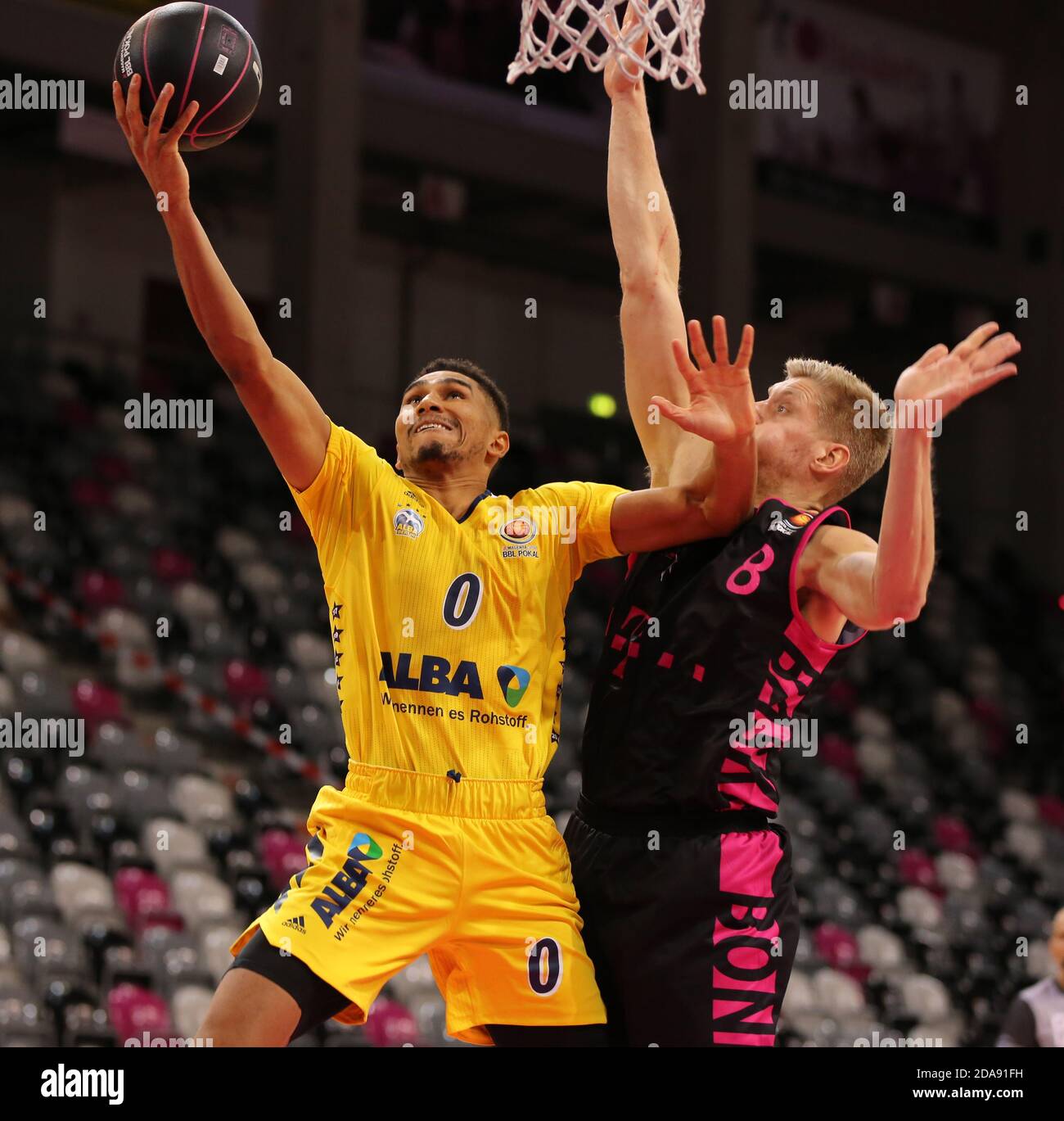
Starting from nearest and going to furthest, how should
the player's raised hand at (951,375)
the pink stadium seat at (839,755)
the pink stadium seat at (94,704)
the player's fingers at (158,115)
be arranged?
1. the player's raised hand at (951,375)
2. the player's fingers at (158,115)
3. the pink stadium seat at (94,704)
4. the pink stadium seat at (839,755)

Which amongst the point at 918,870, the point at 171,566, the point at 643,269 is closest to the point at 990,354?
the point at 643,269

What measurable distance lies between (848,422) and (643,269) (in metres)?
0.74

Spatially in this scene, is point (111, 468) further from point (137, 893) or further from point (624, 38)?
point (624, 38)

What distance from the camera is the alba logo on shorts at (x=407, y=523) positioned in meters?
4.05

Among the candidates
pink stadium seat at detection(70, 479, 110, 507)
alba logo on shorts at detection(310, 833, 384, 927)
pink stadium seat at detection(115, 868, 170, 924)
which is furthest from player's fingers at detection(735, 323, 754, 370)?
pink stadium seat at detection(70, 479, 110, 507)

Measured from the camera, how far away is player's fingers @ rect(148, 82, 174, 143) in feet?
12.3

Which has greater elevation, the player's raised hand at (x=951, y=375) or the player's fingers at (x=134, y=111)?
the player's fingers at (x=134, y=111)

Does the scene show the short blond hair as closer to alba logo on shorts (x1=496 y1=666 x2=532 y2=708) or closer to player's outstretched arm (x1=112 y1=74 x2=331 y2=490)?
alba logo on shorts (x1=496 y1=666 x2=532 y2=708)

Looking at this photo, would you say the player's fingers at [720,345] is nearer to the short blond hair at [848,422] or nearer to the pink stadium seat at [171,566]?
the short blond hair at [848,422]

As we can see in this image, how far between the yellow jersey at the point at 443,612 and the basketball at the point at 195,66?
801 millimetres

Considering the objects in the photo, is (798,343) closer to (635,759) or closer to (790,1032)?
(790,1032)

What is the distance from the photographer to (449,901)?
3791 mm

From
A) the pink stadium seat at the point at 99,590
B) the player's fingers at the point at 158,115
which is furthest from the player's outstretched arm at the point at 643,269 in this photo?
the pink stadium seat at the point at 99,590

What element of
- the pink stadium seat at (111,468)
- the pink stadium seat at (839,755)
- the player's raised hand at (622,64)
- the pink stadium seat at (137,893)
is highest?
the player's raised hand at (622,64)
